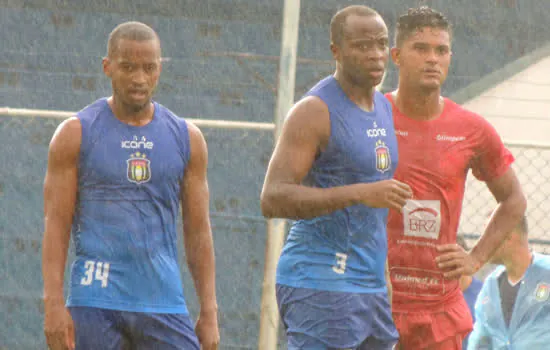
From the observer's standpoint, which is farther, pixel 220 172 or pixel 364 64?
pixel 220 172

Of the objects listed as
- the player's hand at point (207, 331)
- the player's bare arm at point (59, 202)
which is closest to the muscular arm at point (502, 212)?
the player's hand at point (207, 331)

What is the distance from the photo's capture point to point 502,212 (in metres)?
4.96

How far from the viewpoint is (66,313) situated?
3977 millimetres

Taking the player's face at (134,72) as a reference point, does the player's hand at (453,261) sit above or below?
below

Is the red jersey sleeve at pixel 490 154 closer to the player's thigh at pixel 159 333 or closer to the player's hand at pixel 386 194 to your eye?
the player's hand at pixel 386 194

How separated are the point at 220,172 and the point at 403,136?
3440 millimetres

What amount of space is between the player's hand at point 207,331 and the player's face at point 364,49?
107 cm

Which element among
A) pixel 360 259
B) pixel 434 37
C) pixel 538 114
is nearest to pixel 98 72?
pixel 538 114

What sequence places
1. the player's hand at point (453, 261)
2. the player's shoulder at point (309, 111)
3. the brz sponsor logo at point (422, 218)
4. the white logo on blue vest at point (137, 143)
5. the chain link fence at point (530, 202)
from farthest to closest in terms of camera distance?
1. the chain link fence at point (530, 202)
2. the brz sponsor logo at point (422, 218)
3. the player's hand at point (453, 261)
4. the white logo on blue vest at point (137, 143)
5. the player's shoulder at point (309, 111)

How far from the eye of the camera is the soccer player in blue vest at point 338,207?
397 cm

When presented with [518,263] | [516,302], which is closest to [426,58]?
[518,263]

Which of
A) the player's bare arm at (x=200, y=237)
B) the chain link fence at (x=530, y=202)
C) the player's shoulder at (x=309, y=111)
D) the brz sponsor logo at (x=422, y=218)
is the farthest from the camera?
the chain link fence at (x=530, y=202)

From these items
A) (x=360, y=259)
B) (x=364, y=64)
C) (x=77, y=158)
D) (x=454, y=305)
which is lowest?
(x=454, y=305)

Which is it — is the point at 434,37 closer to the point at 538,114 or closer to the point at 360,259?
the point at 360,259
